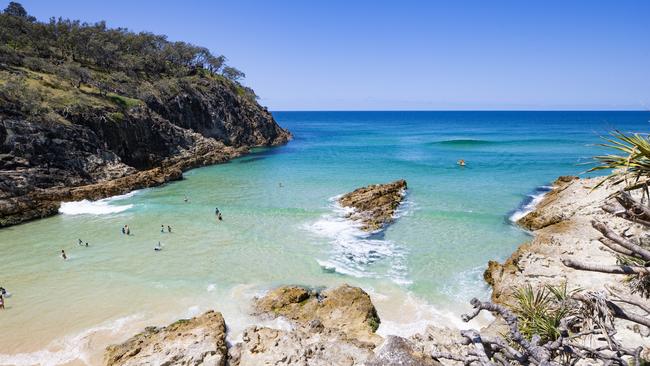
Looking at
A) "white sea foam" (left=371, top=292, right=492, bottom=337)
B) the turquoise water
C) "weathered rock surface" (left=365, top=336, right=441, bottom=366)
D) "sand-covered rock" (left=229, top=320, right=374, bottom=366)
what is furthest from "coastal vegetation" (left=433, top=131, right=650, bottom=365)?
"white sea foam" (left=371, top=292, right=492, bottom=337)

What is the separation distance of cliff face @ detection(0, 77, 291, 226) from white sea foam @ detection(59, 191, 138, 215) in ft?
2.61

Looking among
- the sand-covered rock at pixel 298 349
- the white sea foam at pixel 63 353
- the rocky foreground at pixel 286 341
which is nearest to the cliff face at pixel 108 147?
the white sea foam at pixel 63 353

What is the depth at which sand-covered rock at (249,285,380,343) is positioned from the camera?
14664 mm

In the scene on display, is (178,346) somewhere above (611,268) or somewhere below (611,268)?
below

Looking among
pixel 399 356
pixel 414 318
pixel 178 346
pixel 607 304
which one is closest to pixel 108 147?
pixel 178 346

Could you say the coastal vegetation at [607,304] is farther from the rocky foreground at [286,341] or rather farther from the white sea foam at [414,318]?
the white sea foam at [414,318]

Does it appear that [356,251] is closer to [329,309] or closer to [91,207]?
[329,309]

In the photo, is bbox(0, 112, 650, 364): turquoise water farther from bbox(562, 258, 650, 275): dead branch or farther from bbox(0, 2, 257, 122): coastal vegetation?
bbox(0, 2, 257, 122): coastal vegetation

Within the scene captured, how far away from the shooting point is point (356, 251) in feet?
76.8

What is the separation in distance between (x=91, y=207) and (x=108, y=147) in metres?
11.4

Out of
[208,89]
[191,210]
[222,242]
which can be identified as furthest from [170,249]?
[208,89]

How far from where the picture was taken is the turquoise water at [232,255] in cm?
1650

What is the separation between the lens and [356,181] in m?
43.5

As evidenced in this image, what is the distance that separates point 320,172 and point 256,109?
38.1 m
